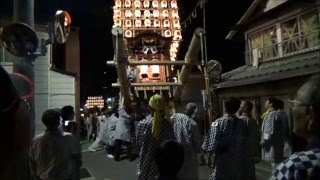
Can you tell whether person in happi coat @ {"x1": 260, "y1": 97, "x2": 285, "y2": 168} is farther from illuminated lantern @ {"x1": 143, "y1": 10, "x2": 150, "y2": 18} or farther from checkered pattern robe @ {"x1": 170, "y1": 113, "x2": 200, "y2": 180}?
illuminated lantern @ {"x1": 143, "y1": 10, "x2": 150, "y2": 18}

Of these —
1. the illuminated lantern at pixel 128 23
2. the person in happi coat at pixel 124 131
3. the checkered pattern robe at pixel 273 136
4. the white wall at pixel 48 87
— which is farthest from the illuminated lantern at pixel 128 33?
the checkered pattern robe at pixel 273 136

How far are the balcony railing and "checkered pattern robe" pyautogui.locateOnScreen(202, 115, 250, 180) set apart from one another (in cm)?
821

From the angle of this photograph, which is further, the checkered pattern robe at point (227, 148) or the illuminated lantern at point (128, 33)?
the illuminated lantern at point (128, 33)

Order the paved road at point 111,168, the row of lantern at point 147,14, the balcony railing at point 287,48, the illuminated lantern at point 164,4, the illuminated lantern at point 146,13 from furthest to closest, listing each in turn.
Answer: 1. the illuminated lantern at point 164,4
2. the illuminated lantern at point 146,13
3. the row of lantern at point 147,14
4. the balcony railing at point 287,48
5. the paved road at point 111,168

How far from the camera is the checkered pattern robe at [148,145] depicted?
5199 mm

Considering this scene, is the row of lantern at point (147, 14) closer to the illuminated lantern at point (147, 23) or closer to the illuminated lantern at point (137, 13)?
the illuminated lantern at point (137, 13)

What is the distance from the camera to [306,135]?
2.20m

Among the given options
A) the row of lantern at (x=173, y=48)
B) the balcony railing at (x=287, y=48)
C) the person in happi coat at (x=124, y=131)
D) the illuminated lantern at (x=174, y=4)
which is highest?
the illuminated lantern at (x=174, y=4)

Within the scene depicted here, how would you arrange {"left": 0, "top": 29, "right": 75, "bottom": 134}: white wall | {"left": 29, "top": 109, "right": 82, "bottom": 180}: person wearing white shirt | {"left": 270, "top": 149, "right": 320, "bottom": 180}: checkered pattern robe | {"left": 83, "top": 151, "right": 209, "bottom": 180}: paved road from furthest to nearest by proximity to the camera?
1. {"left": 0, "top": 29, "right": 75, "bottom": 134}: white wall
2. {"left": 83, "top": 151, "right": 209, "bottom": 180}: paved road
3. {"left": 29, "top": 109, "right": 82, "bottom": 180}: person wearing white shirt
4. {"left": 270, "top": 149, "right": 320, "bottom": 180}: checkered pattern robe

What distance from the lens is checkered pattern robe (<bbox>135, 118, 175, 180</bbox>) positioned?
5.20 m

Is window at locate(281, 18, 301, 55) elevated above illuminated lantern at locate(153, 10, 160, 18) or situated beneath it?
situated beneath

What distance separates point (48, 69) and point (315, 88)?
15363 millimetres

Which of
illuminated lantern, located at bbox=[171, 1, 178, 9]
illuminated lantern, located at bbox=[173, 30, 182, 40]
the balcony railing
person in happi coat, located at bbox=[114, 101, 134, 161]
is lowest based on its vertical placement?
person in happi coat, located at bbox=[114, 101, 134, 161]

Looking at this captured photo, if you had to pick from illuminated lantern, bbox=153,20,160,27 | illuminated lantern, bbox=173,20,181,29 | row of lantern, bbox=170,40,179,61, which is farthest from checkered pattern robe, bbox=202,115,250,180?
illuminated lantern, bbox=173,20,181,29
